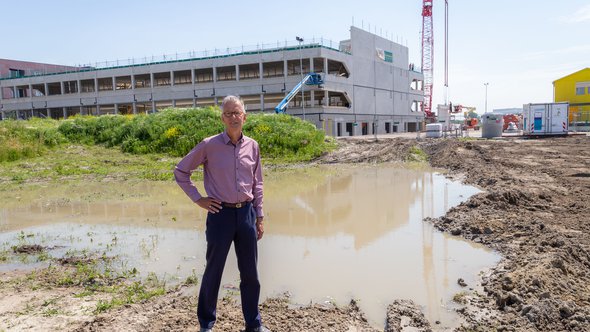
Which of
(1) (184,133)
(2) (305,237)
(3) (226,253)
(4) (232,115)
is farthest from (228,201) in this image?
(1) (184,133)

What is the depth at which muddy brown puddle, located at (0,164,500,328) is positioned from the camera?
5.86 m

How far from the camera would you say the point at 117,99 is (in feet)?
215

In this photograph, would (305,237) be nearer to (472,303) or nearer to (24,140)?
(472,303)

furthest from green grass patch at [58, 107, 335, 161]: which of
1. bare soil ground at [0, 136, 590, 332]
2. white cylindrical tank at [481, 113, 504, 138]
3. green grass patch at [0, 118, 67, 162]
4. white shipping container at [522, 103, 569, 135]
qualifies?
white shipping container at [522, 103, 569, 135]

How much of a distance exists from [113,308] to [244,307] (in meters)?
1.72

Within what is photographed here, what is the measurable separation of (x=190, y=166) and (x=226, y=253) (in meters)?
0.88

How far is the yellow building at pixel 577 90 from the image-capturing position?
183 feet

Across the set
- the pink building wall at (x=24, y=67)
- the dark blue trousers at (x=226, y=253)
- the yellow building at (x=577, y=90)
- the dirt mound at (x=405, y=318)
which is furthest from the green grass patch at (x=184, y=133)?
the pink building wall at (x=24, y=67)

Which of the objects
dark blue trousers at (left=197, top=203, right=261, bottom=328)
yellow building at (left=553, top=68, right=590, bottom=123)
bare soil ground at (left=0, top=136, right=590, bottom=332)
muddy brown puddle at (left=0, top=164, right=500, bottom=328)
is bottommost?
muddy brown puddle at (left=0, top=164, right=500, bottom=328)

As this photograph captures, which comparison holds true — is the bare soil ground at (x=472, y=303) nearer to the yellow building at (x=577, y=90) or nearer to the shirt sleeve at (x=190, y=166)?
the shirt sleeve at (x=190, y=166)

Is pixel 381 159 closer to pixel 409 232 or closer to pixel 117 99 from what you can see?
pixel 409 232

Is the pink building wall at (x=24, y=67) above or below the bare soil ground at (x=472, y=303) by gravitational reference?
above

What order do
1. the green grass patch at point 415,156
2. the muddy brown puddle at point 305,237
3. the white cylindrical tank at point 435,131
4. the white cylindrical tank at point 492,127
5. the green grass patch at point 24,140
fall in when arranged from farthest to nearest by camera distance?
the white cylindrical tank at point 435,131 → the white cylindrical tank at point 492,127 → the green grass patch at point 415,156 → the green grass patch at point 24,140 → the muddy brown puddle at point 305,237

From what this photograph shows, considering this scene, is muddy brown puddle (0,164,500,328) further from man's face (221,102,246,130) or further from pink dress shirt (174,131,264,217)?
man's face (221,102,246,130)
